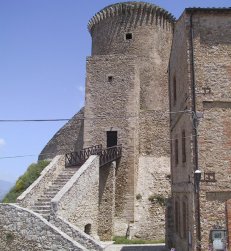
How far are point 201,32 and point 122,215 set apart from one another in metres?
12.6

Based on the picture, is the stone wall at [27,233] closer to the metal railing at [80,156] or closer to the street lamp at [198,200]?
the street lamp at [198,200]

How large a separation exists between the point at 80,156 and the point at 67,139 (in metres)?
6.99

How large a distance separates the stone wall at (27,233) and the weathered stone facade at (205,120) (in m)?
4.48

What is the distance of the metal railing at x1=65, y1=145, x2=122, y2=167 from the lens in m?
22.1

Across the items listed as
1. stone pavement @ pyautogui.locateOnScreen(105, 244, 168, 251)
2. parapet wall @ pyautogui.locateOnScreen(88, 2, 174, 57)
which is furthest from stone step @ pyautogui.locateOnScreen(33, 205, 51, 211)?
parapet wall @ pyautogui.locateOnScreen(88, 2, 174, 57)

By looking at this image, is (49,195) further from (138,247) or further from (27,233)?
(138,247)

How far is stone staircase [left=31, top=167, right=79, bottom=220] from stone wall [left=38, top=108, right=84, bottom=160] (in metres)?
7.58

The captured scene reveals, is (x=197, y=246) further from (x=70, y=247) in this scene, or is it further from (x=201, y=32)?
(x=201, y=32)

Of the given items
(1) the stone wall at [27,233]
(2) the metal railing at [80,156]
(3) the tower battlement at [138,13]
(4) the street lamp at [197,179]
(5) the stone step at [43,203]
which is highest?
(3) the tower battlement at [138,13]

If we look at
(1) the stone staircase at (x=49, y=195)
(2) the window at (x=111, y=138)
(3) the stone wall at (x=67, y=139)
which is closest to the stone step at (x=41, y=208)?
(1) the stone staircase at (x=49, y=195)

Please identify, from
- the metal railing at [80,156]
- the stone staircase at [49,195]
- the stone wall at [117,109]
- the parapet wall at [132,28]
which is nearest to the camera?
the stone staircase at [49,195]

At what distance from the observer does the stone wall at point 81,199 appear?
1639 centimetres

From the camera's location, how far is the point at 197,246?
40.4 ft

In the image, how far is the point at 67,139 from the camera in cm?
2959
